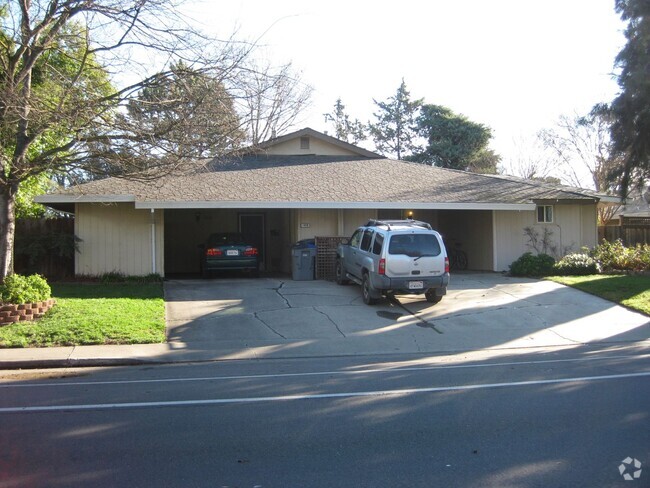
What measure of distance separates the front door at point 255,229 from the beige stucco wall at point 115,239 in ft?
17.9

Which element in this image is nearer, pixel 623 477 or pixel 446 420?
pixel 623 477

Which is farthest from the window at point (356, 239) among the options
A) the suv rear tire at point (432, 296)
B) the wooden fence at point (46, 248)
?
the wooden fence at point (46, 248)

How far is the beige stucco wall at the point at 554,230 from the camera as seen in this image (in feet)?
65.4

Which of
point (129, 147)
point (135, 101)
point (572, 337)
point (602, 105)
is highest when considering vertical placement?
point (602, 105)

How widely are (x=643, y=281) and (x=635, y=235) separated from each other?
24.4 ft

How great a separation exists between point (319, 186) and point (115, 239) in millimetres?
6568

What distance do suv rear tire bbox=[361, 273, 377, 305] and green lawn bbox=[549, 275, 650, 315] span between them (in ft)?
20.0

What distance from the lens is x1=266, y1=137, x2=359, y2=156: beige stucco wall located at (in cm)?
2386

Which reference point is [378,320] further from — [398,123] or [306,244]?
[398,123]

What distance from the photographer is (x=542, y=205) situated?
2011 centimetres

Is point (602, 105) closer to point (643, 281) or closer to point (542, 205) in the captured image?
point (542, 205)

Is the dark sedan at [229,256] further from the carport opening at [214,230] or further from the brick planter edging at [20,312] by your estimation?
the brick planter edging at [20,312]

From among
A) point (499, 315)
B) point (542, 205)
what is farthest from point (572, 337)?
point (542, 205)

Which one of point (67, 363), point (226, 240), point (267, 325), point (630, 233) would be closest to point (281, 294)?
point (267, 325)
